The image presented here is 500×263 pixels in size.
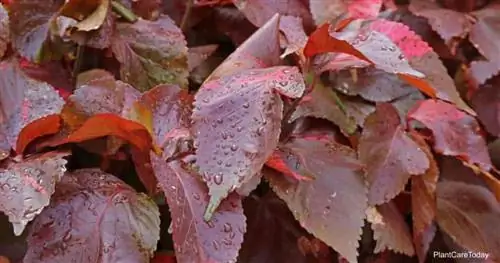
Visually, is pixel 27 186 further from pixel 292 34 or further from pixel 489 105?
pixel 489 105

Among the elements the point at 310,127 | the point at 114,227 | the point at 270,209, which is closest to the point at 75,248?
the point at 114,227

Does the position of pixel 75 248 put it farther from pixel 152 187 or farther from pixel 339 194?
pixel 339 194

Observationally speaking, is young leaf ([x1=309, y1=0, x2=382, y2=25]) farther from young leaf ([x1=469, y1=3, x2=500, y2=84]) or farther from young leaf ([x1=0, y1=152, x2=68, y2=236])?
young leaf ([x1=0, y1=152, x2=68, y2=236])

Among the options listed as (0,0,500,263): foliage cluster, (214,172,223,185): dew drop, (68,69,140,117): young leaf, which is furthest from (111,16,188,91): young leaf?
(214,172,223,185): dew drop

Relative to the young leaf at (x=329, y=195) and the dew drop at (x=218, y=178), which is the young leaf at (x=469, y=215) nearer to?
the young leaf at (x=329, y=195)

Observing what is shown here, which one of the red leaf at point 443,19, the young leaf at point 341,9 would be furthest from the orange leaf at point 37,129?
the red leaf at point 443,19
